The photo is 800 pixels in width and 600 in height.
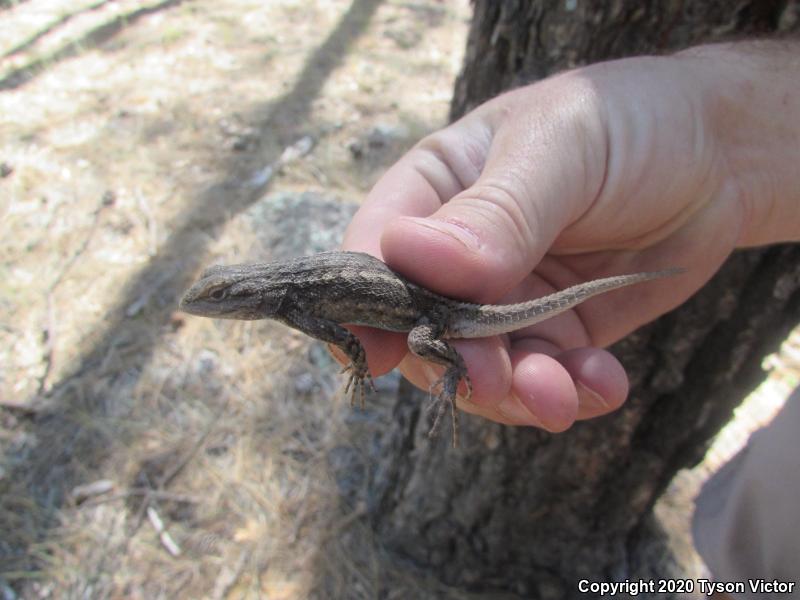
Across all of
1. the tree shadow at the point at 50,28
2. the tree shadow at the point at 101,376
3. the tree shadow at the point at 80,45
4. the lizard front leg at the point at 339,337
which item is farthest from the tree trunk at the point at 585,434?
the tree shadow at the point at 50,28

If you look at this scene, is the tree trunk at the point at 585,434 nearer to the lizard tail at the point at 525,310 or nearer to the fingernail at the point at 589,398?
the lizard tail at the point at 525,310

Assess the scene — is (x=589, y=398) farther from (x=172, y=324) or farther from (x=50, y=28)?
(x=50, y=28)

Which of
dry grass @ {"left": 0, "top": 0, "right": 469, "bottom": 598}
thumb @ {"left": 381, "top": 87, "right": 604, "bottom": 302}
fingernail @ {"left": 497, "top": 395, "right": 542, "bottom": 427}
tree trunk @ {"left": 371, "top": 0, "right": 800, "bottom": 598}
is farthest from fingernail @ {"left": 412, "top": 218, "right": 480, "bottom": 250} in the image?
dry grass @ {"left": 0, "top": 0, "right": 469, "bottom": 598}

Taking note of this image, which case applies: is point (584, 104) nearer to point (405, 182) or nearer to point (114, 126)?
point (405, 182)

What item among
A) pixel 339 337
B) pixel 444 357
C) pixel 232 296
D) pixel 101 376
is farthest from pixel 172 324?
pixel 444 357

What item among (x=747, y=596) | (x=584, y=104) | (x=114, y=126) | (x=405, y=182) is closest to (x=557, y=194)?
(x=584, y=104)

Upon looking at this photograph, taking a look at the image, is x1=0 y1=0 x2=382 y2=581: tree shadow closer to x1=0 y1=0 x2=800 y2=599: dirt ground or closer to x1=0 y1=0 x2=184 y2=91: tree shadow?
x1=0 y1=0 x2=800 y2=599: dirt ground
